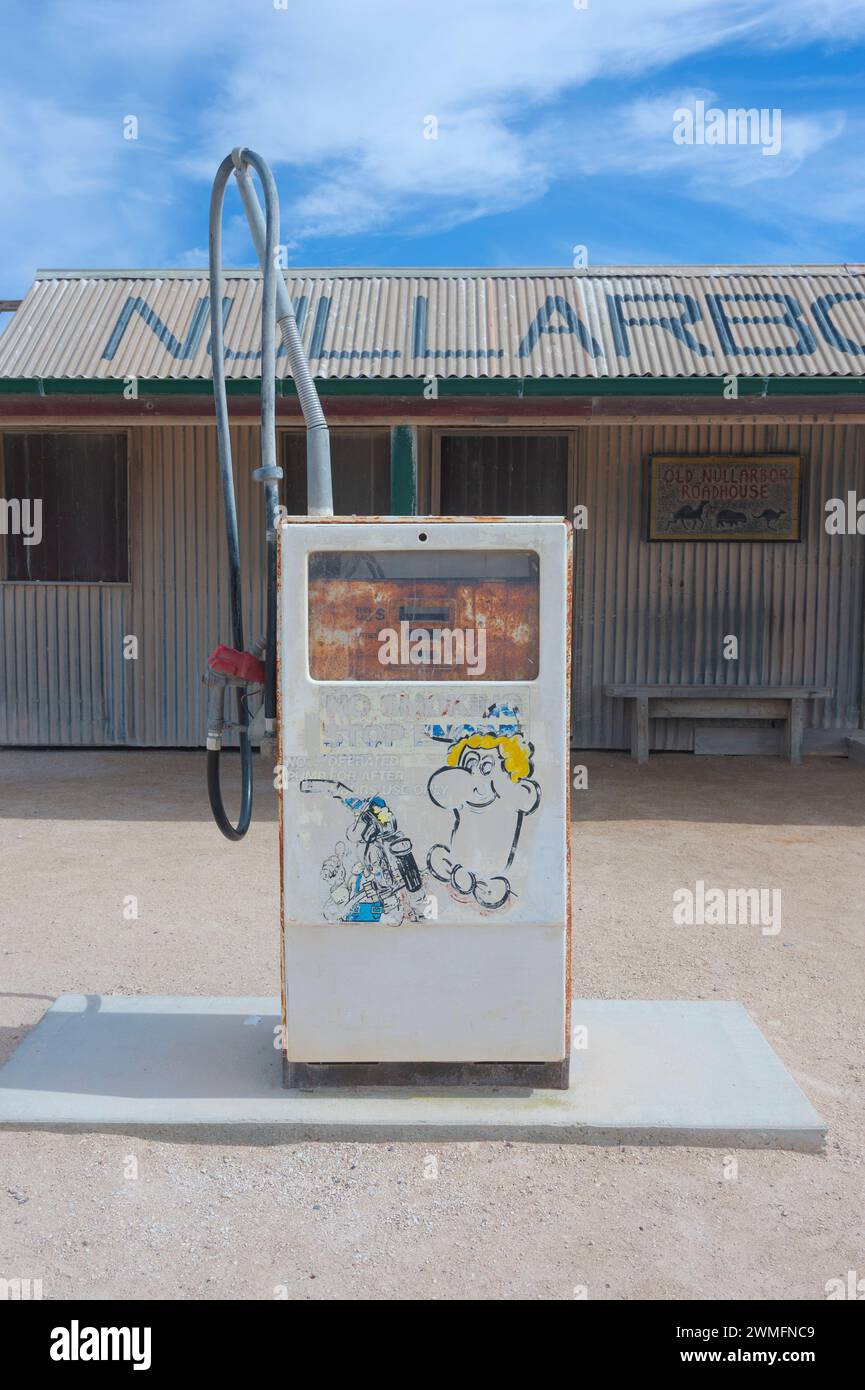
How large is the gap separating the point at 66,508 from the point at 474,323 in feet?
12.0

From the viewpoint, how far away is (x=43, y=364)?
8875 millimetres

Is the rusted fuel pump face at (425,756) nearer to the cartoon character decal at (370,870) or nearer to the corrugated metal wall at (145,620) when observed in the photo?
the cartoon character decal at (370,870)

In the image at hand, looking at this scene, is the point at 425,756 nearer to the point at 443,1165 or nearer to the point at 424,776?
the point at 424,776

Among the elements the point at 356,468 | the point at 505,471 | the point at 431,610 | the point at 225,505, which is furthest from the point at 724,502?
the point at 431,610

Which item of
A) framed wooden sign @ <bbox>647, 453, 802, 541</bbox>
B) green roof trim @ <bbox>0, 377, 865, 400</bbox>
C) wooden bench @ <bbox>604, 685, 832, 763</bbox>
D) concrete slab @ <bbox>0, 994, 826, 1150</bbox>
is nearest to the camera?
concrete slab @ <bbox>0, 994, 826, 1150</bbox>

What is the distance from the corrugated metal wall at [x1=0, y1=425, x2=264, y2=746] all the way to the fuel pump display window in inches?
256

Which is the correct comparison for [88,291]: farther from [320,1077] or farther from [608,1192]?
[608,1192]

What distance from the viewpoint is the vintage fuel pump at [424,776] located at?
338 cm

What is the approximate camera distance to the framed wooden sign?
9.70 meters

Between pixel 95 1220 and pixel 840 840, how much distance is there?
5.37 metres

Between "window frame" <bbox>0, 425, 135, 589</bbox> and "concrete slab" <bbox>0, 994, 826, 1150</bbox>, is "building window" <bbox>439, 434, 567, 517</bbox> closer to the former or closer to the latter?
"window frame" <bbox>0, 425, 135, 589</bbox>

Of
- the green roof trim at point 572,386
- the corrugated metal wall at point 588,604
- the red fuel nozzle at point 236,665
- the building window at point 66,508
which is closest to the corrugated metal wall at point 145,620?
the corrugated metal wall at point 588,604

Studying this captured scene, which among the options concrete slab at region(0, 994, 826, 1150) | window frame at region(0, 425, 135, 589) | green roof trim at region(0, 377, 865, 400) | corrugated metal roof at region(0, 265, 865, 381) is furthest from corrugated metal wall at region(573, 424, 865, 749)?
concrete slab at region(0, 994, 826, 1150)

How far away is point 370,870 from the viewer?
3.42 metres
